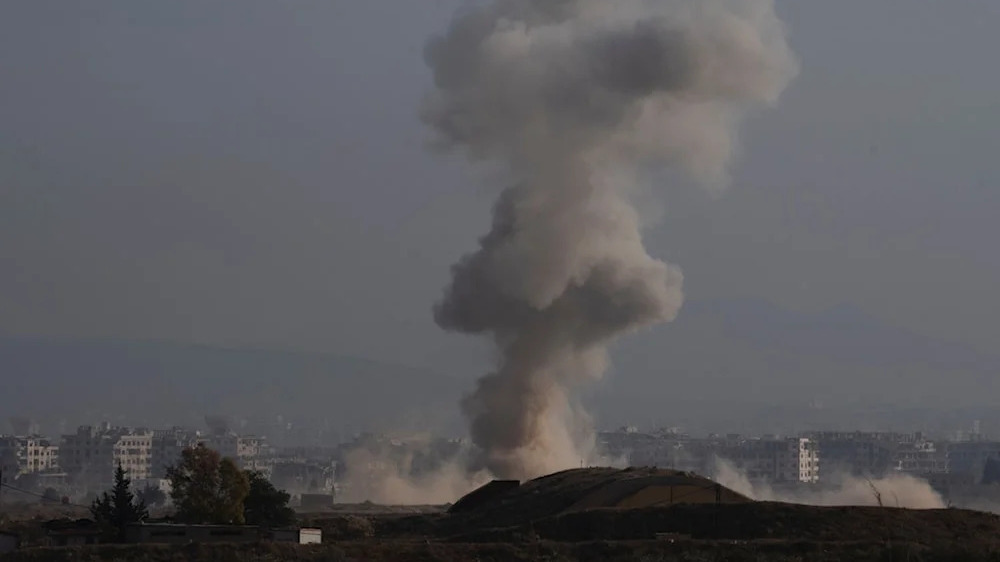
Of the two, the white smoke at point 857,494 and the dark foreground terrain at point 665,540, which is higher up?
the white smoke at point 857,494

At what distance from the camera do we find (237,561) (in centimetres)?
6500

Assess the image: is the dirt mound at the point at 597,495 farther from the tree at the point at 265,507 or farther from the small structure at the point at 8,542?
the small structure at the point at 8,542

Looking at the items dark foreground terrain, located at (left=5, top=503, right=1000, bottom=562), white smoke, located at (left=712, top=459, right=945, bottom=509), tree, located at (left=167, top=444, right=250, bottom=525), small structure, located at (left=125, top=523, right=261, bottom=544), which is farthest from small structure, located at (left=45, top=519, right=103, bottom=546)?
white smoke, located at (left=712, top=459, right=945, bottom=509)

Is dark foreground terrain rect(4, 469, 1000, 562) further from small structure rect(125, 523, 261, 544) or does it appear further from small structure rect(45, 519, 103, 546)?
small structure rect(125, 523, 261, 544)

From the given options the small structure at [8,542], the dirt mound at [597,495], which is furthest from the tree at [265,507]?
the small structure at [8,542]

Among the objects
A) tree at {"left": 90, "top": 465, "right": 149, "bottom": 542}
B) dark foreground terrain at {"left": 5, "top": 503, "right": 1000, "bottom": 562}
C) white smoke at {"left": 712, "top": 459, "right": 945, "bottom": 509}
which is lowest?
dark foreground terrain at {"left": 5, "top": 503, "right": 1000, "bottom": 562}

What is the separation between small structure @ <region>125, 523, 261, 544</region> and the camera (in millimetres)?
71125

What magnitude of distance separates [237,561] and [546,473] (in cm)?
4536

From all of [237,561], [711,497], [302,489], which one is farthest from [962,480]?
Answer: [237,561]

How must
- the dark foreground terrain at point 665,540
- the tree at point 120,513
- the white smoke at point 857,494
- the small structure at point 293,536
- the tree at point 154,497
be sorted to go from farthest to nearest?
1. the tree at point 154,497
2. the white smoke at point 857,494
3. the tree at point 120,513
4. the small structure at point 293,536
5. the dark foreground terrain at point 665,540

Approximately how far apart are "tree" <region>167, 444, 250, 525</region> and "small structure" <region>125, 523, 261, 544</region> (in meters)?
9.58

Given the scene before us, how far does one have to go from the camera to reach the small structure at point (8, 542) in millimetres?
70025

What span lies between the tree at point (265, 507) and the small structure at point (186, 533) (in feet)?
39.2

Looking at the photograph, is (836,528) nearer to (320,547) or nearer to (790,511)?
(790,511)
